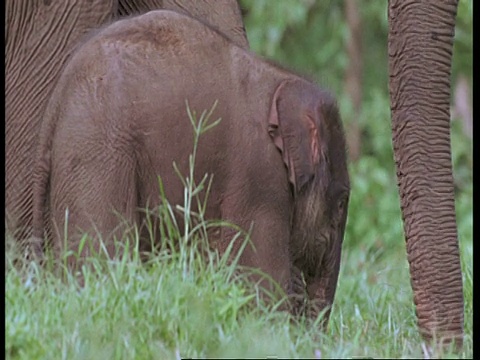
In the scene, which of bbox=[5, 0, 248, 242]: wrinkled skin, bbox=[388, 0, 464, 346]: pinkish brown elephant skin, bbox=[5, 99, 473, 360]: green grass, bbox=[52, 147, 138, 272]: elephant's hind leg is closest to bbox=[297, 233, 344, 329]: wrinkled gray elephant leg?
bbox=[5, 99, 473, 360]: green grass

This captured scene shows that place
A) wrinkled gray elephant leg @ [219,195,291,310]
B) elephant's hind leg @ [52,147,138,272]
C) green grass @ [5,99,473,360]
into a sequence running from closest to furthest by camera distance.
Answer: green grass @ [5,99,473,360] < elephant's hind leg @ [52,147,138,272] < wrinkled gray elephant leg @ [219,195,291,310]

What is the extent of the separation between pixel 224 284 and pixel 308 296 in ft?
2.81

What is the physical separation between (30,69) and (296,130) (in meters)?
1.00

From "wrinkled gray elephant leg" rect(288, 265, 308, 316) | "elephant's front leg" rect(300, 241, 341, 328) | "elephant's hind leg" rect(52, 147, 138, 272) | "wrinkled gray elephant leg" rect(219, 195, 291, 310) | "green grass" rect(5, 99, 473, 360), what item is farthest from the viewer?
"elephant's front leg" rect(300, 241, 341, 328)

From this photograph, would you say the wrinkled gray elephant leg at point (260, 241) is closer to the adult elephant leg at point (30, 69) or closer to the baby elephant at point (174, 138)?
the baby elephant at point (174, 138)

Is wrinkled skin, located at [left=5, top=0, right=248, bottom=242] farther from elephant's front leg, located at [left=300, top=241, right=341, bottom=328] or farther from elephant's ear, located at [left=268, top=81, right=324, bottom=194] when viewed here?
elephant's front leg, located at [left=300, top=241, right=341, bottom=328]

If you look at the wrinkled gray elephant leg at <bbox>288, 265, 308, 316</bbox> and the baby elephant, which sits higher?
the baby elephant

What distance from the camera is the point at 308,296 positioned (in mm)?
5141

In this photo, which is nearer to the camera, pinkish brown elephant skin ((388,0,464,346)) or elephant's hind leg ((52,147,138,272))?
elephant's hind leg ((52,147,138,272))

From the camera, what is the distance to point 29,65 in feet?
17.0

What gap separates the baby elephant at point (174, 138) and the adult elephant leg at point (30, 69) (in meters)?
0.29

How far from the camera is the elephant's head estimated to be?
4.82 m

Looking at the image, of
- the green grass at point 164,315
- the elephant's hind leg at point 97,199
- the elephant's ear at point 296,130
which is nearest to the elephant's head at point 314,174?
the elephant's ear at point 296,130

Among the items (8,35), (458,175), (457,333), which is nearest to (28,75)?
(8,35)
